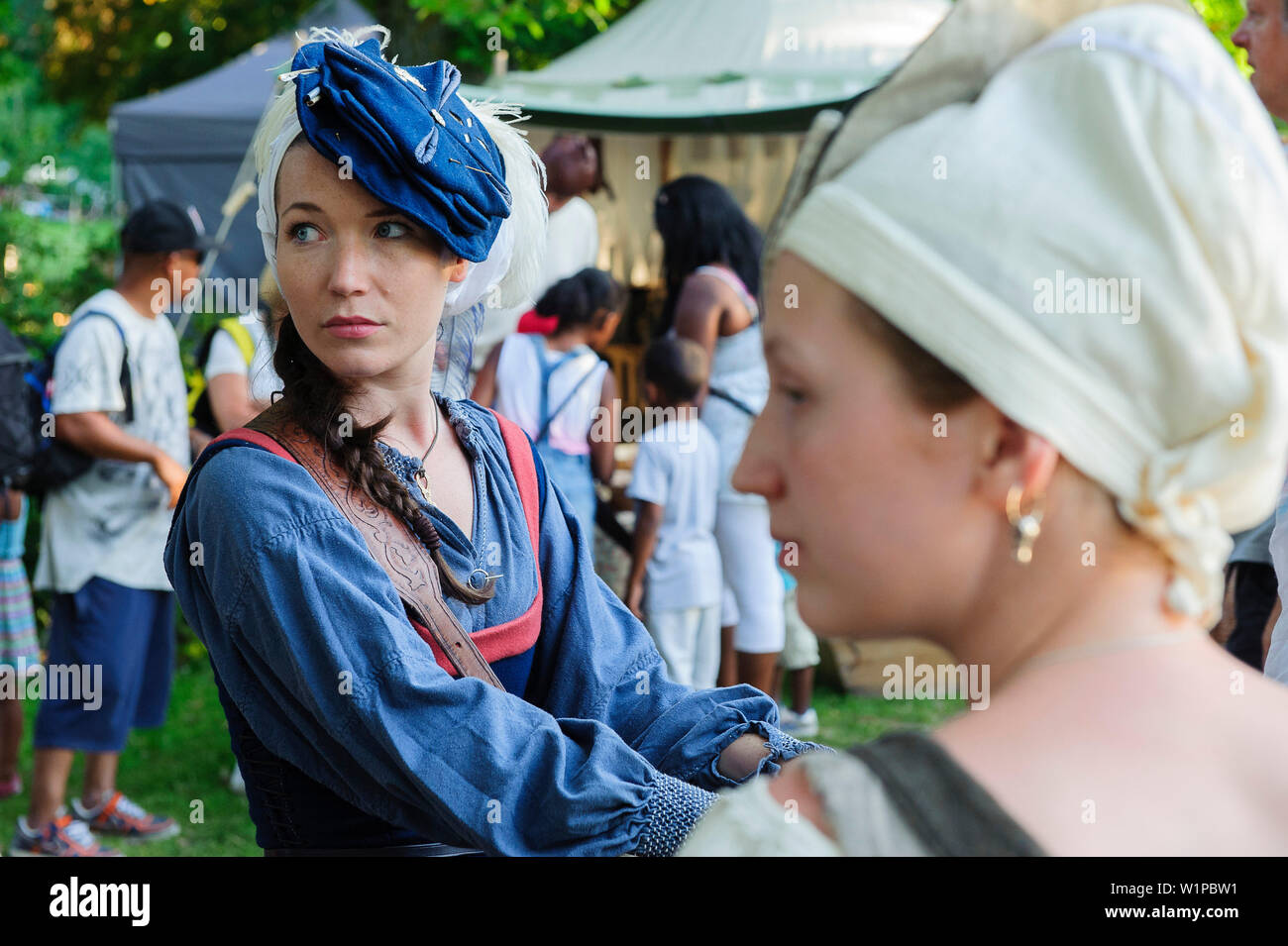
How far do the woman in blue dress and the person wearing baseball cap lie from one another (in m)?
2.99

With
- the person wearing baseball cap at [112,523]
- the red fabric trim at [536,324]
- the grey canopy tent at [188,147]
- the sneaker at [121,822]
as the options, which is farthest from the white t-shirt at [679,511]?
the grey canopy tent at [188,147]

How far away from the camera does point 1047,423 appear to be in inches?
34.3

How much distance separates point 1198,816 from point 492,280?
1344mm

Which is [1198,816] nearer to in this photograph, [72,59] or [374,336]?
[374,336]

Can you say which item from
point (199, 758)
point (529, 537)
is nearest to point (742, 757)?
point (529, 537)

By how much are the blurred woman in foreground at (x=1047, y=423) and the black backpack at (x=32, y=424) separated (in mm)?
4142

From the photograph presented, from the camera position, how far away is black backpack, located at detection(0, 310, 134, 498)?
4.45m

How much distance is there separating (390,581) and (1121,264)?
1.02 metres

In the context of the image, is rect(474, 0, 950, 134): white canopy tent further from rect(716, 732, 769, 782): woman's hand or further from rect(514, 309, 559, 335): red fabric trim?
rect(716, 732, 769, 782): woman's hand

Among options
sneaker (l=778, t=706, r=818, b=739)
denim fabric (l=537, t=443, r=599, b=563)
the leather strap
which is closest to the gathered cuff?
the leather strap

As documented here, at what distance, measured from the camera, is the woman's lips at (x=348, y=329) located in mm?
1717

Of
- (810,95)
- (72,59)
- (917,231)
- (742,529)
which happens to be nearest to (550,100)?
(810,95)

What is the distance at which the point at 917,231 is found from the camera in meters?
0.89

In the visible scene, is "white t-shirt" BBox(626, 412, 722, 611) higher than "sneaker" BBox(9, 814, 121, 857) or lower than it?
higher
